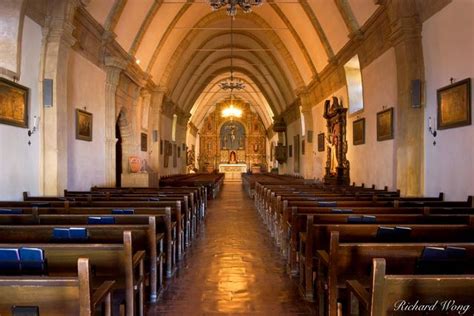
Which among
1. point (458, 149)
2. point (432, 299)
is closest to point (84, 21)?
point (458, 149)

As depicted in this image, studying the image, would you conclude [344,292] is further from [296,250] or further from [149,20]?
[149,20]

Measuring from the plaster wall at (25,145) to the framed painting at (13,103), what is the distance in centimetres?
11

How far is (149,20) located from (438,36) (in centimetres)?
902

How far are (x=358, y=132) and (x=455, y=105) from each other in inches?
202

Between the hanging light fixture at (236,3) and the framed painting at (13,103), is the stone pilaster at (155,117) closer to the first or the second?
the hanging light fixture at (236,3)

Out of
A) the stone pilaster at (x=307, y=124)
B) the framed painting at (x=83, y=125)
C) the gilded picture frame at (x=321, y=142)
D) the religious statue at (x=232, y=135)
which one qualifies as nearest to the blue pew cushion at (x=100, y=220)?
the framed painting at (x=83, y=125)

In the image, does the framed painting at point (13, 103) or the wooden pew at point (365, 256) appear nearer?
the wooden pew at point (365, 256)

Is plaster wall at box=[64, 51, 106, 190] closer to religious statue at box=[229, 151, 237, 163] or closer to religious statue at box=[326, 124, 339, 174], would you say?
religious statue at box=[326, 124, 339, 174]

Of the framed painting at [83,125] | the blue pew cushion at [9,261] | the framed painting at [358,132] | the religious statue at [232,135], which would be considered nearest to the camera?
the blue pew cushion at [9,261]

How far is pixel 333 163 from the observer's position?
561 inches

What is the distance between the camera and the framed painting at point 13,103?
618cm

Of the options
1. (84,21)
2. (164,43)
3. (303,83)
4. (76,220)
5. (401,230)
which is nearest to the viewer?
(401,230)

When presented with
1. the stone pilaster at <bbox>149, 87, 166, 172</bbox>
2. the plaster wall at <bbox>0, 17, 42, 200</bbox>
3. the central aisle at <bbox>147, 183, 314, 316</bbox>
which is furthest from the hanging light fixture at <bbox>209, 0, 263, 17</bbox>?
the stone pilaster at <bbox>149, 87, 166, 172</bbox>

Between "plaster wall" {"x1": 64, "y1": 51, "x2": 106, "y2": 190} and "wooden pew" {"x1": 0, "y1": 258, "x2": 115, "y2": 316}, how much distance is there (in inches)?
283
